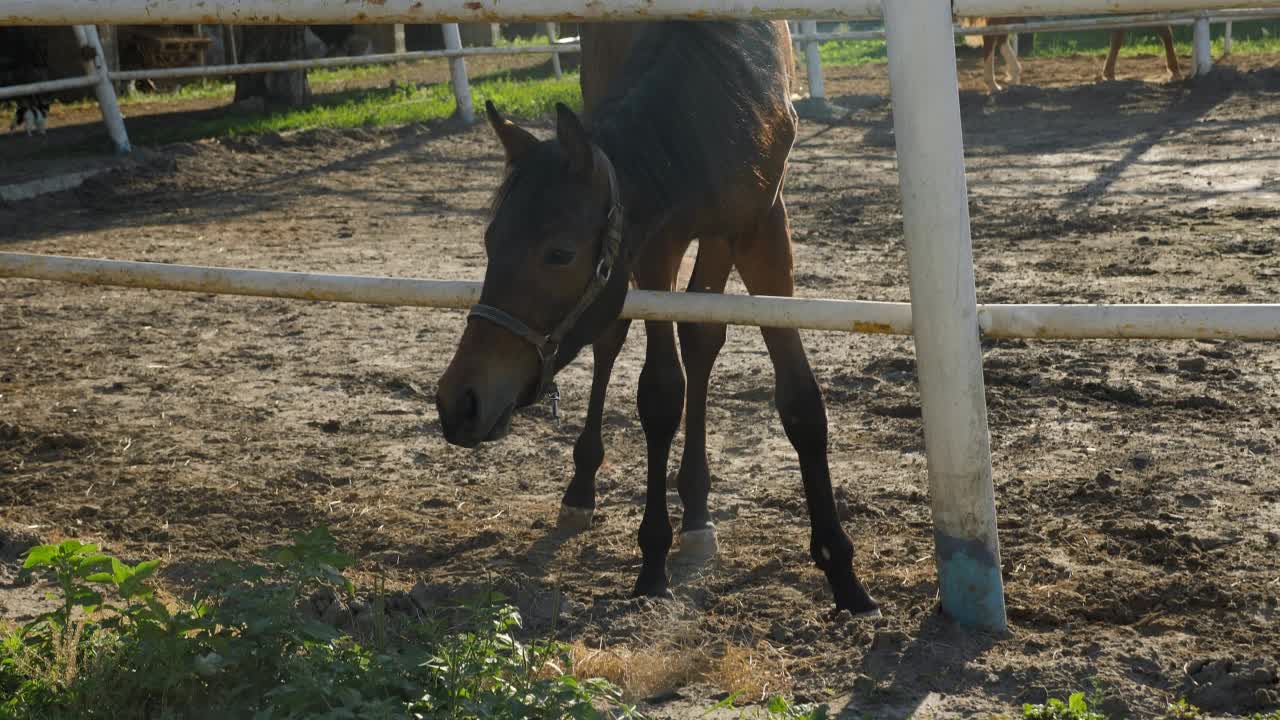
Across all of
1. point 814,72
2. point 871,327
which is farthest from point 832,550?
point 814,72

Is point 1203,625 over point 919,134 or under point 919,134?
under

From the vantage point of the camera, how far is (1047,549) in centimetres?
308

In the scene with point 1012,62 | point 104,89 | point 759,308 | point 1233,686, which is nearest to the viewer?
point 1233,686

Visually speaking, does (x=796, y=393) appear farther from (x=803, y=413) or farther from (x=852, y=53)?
(x=852, y=53)

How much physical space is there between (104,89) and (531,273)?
866 cm

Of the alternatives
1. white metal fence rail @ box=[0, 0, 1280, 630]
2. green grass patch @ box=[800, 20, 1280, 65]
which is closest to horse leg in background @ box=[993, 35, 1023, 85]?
green grass patch @ box=[800, 20, 1280, 65]

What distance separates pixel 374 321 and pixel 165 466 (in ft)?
5.90

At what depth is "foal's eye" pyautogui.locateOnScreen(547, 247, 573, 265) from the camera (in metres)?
2.56

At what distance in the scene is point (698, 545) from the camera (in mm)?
3330

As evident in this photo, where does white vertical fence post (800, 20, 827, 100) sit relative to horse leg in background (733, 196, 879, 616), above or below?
above

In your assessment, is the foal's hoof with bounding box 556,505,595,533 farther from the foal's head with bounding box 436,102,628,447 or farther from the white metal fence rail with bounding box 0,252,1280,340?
the foal's head with bounding box 436,102,628,447

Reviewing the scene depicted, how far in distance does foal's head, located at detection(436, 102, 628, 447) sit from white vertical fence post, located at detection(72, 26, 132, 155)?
8.35 m

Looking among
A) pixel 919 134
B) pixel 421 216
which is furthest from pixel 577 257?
pixel 421 216

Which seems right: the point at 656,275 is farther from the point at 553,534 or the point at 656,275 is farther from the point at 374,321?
the point at 374,321
